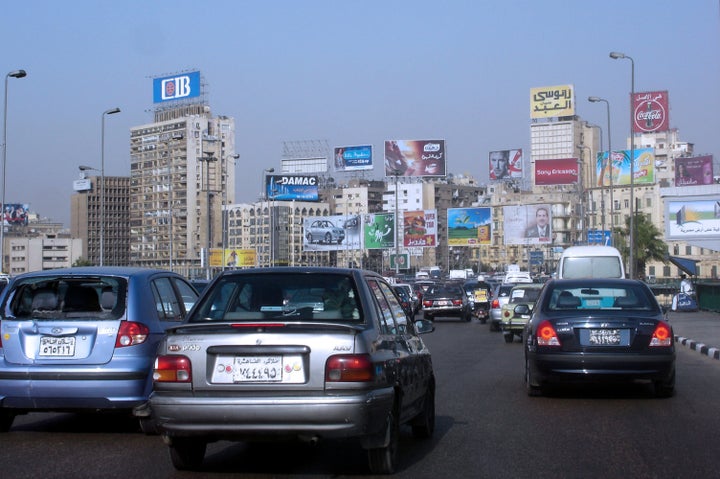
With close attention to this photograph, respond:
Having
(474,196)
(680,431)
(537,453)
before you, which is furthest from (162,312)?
(474,196)

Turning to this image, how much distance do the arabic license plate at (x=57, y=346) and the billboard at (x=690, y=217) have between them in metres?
47.2

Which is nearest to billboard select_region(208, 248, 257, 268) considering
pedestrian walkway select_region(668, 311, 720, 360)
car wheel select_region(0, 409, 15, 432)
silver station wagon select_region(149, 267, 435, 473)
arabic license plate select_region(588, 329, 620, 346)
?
pedestrian walkway select_region(668, 311, 720, 360)

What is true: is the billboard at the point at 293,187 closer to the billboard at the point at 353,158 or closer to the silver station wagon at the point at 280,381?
the billboard at the point at 353,158

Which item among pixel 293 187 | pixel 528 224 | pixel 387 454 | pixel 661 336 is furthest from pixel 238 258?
pixel 387 454

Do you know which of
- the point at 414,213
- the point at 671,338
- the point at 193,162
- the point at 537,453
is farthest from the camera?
the point at 193,162

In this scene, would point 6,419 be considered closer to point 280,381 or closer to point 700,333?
point 280,381

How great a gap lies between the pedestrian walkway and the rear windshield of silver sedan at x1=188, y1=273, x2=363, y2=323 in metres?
14.0

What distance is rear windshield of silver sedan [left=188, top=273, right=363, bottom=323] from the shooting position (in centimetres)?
765

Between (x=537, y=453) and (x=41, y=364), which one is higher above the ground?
(x=41, y=364)

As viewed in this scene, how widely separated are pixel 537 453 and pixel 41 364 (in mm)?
4550

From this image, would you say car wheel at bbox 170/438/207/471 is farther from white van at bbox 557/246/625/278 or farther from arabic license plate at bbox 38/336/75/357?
white van at bbox 557/246/625/278

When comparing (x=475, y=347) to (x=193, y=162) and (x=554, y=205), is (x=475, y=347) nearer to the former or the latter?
(x=554, y=205)

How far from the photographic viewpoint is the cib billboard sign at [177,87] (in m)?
106

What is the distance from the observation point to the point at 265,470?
7.88 m
